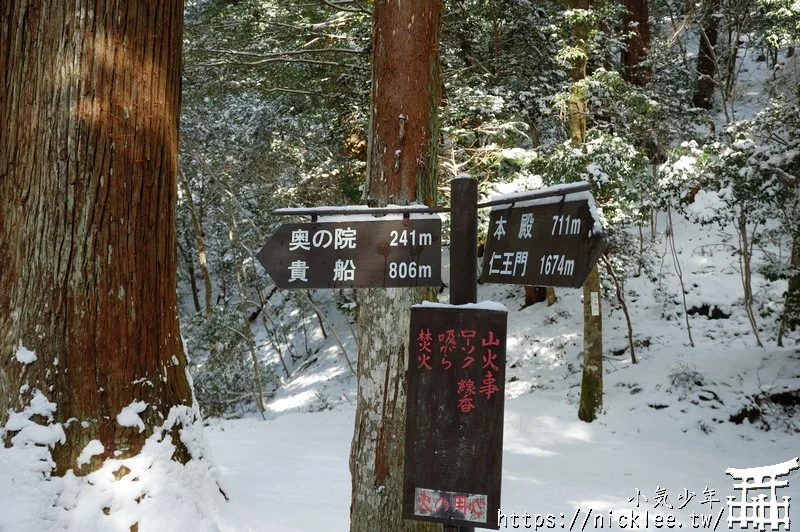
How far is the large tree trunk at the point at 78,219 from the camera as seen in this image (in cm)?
279

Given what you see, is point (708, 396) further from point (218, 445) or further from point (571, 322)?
point (218, 445)

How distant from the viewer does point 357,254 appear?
281 cm

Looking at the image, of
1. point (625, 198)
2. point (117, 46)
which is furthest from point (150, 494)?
point (625, 198)

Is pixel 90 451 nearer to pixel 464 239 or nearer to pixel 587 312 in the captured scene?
pixel 464 239

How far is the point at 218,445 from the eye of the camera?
27.6ft

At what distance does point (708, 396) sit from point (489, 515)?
8.74 metres

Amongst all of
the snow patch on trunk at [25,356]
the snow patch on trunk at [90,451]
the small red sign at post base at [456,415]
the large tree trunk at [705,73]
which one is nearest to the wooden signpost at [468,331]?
the small red sign at post base at [456,415]

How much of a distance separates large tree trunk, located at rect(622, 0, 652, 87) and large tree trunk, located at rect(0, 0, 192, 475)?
14.7 metres

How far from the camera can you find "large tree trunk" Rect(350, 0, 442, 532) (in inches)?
143

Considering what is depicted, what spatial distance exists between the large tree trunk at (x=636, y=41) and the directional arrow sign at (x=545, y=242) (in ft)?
47.0

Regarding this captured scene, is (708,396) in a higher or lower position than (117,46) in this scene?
lower

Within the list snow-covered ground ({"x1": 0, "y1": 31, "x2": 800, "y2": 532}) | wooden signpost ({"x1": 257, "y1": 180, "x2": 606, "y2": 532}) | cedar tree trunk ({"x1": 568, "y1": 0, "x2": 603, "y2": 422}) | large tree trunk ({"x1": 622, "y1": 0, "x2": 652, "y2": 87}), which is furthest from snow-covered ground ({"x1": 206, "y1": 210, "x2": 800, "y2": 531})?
large tree trunk ({"x1": 622, "y1": 0, "x2": 652, "y2": 87})

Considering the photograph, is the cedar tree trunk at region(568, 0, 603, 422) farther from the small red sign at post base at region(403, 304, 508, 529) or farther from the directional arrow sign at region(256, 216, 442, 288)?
the small red sign at post base at region(403, 304, 508, 529)

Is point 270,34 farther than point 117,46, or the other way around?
point 270,34
